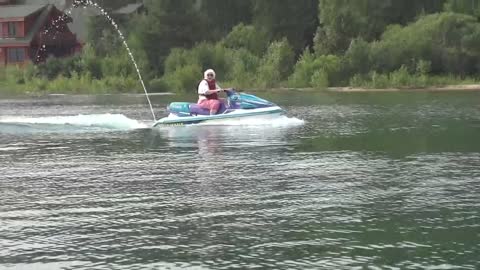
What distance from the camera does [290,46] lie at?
66.4m

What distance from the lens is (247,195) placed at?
12.9 m

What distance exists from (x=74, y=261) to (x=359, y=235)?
358 cm

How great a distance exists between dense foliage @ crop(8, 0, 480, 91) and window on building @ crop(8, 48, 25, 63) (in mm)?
7761

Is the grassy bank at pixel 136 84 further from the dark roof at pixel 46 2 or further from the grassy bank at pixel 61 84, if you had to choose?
the dark roof at pixel 46 2

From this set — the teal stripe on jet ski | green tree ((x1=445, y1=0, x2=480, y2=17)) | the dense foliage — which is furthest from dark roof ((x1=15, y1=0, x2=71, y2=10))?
the teal stripe on jet ski

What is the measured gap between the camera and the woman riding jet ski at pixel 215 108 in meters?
25.8

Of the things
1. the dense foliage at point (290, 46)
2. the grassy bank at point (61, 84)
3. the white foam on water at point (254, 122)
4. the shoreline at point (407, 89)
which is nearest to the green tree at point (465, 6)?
the dense foliage at point (290, 46)

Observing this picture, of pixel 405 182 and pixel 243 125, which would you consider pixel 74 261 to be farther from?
pixel 243 125

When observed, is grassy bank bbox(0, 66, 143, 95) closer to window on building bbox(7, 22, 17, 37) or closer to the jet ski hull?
window on building bbox(7, 22, 17, 37)

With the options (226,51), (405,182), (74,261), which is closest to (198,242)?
(74,261)

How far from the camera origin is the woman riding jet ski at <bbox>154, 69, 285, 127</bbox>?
84.8ft

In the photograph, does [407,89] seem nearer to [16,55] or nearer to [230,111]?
[230,111]

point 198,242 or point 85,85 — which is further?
point 85,85

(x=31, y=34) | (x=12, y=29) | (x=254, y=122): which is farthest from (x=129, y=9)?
(x=254, y=122)
